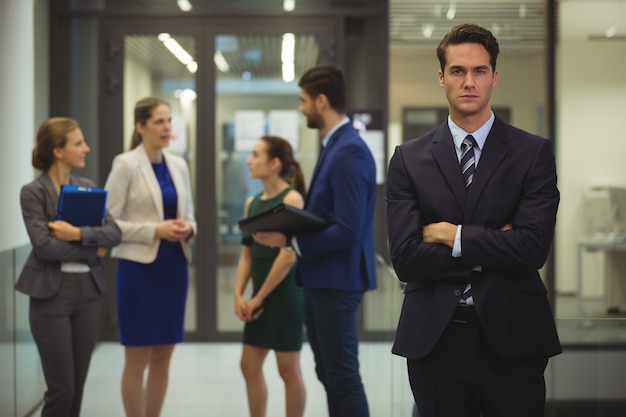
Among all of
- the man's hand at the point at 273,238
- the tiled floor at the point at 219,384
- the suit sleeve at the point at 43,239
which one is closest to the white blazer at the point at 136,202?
the suit sleeve at the point at 43,239

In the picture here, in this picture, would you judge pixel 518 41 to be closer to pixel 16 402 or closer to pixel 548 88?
pixel 548 88

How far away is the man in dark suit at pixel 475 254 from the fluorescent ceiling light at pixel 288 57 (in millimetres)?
5239

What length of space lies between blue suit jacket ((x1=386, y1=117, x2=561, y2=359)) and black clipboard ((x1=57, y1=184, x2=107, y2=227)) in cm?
204

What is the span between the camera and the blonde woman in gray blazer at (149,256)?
4332 millimetres

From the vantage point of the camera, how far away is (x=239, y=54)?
7.57 meters

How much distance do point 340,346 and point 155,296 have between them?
114 centimetres

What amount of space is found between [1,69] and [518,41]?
3903 millimetres

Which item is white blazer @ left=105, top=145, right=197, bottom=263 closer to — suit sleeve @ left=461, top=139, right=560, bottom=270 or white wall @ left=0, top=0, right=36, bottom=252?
white wall @ left=0, top=0, right=36, bottom=252

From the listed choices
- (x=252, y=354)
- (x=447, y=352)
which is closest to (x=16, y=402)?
(x=252, y=354)

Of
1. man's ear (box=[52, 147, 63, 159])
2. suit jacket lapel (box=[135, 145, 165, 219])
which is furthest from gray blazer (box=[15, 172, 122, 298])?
suit jacket lapel (box=[135, 145, 165, 219])

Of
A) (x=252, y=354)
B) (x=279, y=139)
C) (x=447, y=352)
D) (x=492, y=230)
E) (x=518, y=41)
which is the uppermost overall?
Answer: (x=518, y=41)

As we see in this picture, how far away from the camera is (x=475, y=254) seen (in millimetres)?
2268

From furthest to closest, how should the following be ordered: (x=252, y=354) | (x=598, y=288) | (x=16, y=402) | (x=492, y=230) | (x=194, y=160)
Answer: (x=194, y=160) → (x=598, y=288) → (x=16, y=402) → (x=252, y=354) → (x=492, y=230)

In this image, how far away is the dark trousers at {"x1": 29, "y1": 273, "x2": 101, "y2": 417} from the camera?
3.95 m
